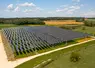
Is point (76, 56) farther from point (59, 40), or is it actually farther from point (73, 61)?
point (59, 40)

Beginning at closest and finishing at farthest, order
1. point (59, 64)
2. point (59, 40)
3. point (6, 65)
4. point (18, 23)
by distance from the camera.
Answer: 1. point (59, 64)
2. point (6, 65)
3. point (59, 40)
4. point (18, 23)

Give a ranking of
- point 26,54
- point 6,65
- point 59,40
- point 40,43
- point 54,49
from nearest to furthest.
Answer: point 6,65, point 26,54, point 54,49, point 40,43, point 59,40

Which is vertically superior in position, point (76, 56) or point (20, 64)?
point (76, 56)

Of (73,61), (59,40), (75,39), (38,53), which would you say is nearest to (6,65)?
(38,53)

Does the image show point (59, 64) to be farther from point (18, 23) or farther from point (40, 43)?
point (18, 23)

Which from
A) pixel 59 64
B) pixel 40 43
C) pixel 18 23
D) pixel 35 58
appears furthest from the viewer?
pixel 18 23

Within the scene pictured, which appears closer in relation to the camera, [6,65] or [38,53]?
[6,65]

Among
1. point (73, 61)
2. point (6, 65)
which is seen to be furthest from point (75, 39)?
point (6, 65)

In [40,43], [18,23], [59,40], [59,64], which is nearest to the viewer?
[59,64]

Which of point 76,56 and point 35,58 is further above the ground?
point 76,56
